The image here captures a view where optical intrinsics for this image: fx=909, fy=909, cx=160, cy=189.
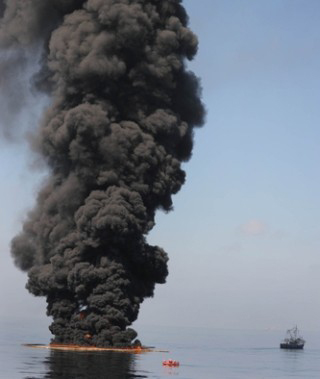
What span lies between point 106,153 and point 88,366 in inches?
1175

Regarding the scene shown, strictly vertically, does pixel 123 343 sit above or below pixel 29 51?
below

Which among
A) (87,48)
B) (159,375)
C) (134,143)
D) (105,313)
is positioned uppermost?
(87,48)

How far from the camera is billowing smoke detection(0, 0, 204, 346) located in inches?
3386

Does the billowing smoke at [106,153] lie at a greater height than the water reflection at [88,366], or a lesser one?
greater

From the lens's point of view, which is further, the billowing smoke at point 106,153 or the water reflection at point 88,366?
the billowing smoke at point 106,153

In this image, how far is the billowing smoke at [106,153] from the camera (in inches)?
3386

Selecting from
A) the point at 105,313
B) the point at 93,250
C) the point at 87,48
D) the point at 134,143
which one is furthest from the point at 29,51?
the point at 105,313

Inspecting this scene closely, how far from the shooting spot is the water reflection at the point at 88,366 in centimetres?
5997

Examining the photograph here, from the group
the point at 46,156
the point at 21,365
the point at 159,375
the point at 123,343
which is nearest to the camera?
the point at 159,375

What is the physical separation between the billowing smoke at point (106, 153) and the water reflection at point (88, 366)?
5.26 meters

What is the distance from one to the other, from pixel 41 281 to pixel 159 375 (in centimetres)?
2869

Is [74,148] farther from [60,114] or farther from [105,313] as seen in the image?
[105,313]

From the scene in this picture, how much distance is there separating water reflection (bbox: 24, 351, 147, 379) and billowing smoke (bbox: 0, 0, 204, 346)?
526cm

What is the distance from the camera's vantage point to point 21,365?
228 ft
